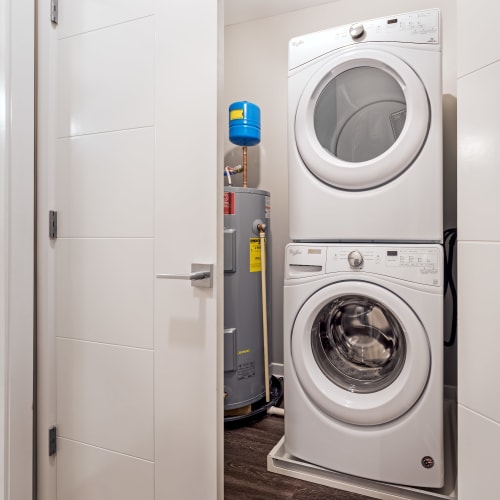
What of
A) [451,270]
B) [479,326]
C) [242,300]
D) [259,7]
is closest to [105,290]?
[242,300]

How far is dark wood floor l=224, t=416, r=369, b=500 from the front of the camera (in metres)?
1.43

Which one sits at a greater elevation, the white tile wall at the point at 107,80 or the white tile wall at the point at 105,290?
the white tile wall at the point at 107,80

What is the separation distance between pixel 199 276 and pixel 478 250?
665 millimetres

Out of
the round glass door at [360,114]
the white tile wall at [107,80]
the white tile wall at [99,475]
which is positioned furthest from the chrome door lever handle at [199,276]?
the round glass door at [360,114]

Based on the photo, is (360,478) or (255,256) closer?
(360,478)

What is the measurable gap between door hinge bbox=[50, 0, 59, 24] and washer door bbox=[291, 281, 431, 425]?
4.53 feet

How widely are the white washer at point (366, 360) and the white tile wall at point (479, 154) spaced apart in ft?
2.35

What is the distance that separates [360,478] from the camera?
1482mm

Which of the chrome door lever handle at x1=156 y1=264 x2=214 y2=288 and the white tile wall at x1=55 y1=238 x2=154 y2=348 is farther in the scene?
the white tile wall at x1=55 y1=238 x2=154 y2=348

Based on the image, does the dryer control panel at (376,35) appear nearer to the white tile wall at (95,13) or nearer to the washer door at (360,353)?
the white tile wall at (95,13)

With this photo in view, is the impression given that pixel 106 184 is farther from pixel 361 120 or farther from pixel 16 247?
pixel 361 120

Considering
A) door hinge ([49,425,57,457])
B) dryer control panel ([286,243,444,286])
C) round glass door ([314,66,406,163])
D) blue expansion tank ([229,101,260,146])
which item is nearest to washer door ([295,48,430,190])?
round glass door ([314,66,406,163])

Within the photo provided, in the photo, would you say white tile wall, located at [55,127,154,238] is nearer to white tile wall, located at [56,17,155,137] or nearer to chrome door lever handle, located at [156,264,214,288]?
white tile wall, located at [56,17,155,137]

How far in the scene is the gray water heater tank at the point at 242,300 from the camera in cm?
195
